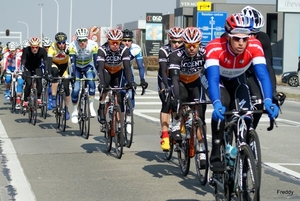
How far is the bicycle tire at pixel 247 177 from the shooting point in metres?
6.17

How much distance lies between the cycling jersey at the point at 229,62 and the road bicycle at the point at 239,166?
304 mm

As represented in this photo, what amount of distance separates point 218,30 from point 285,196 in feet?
105

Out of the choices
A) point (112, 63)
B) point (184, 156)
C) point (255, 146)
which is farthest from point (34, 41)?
point (255, 146)

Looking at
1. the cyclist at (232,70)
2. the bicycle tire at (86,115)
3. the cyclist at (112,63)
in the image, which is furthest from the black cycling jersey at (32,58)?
the cyclist at (232,70)

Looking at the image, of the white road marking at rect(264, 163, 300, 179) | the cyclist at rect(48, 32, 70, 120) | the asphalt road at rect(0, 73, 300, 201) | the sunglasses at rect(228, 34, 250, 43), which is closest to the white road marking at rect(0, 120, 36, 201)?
the asphalt road at rect(0, 73, 300, 201)

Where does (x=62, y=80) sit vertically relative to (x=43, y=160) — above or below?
above

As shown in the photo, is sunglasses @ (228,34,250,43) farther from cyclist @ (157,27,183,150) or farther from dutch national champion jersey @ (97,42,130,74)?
dutch national champion jersey @ (97,42,130,74)

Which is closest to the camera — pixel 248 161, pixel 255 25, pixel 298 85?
pixel 248 161

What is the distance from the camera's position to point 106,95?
40.7ft

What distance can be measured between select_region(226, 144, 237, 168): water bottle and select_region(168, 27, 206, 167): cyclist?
1.74 metres

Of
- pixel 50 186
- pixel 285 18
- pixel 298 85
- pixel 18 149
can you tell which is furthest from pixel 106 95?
pixel 285 18

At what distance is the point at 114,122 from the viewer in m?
11.4

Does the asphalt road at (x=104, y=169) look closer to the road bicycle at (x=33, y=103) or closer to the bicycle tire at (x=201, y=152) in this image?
the bicycle tire at (x=201, y=152)

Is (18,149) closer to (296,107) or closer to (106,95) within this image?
(106,95)
